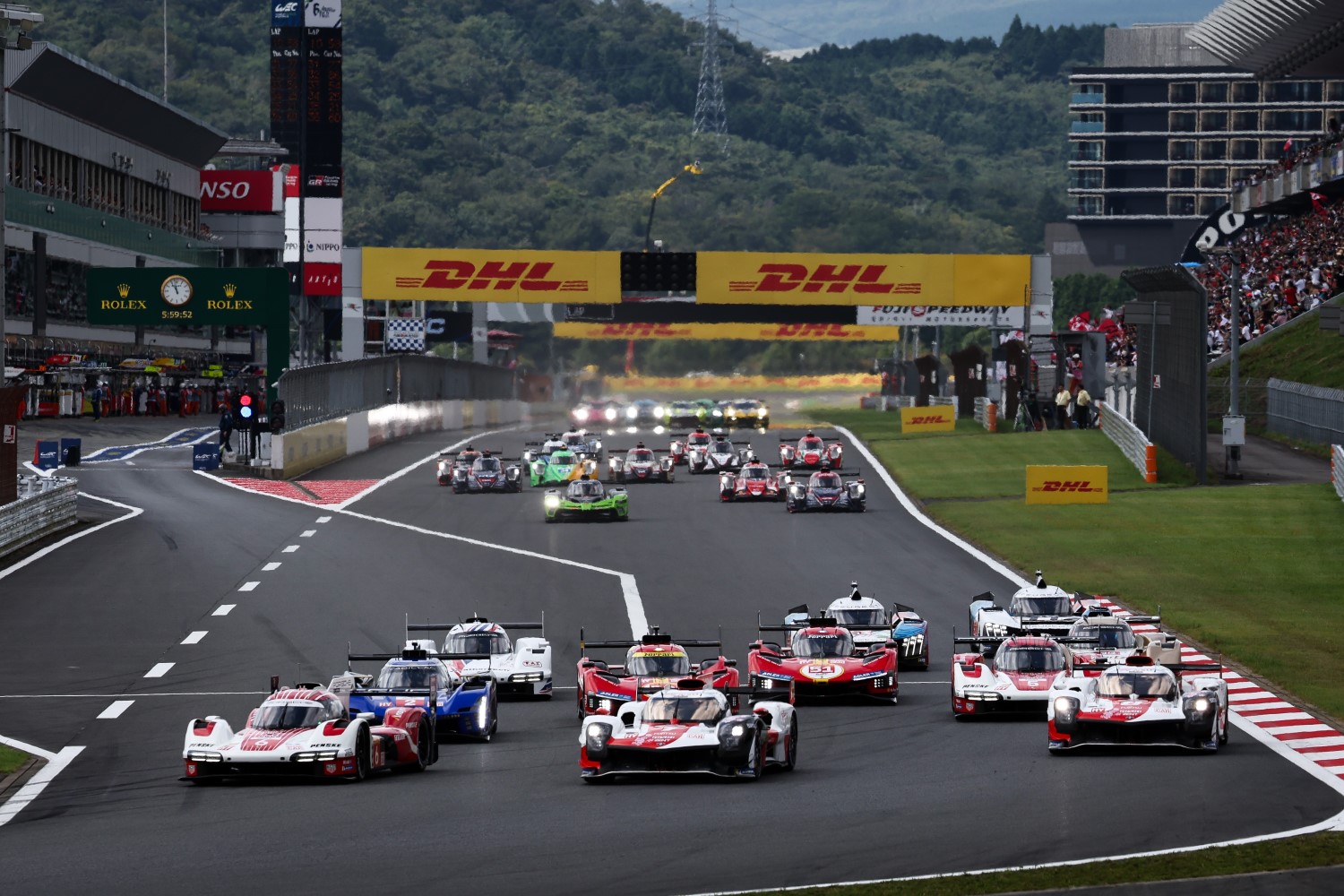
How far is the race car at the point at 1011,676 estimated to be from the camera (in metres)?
27.9

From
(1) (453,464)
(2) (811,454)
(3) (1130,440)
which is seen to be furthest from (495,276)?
(3) (1130,440)

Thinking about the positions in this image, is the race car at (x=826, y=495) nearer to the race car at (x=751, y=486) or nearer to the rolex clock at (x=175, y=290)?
the race car at (x=751, y=486)

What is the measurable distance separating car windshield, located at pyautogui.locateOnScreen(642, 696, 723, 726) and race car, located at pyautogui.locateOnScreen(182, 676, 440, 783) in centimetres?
294

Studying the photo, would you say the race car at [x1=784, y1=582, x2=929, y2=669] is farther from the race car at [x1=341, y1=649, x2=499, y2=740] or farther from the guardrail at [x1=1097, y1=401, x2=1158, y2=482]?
the guardrail at [x1=1097, y1=401, x2=1158, y2=482]

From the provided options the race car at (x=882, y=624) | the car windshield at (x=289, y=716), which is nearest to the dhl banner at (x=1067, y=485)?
the race car at (x=882, y=624)

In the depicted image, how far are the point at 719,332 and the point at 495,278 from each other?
190ft

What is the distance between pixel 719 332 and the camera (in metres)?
153

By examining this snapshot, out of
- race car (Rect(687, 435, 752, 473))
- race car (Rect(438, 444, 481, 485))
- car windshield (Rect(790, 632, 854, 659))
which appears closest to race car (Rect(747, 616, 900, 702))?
car windshield (Rect(790, 632, 854, 659))

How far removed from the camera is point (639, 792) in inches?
875

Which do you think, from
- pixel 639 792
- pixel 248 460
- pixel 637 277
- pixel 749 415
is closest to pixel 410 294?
pixel 637 277

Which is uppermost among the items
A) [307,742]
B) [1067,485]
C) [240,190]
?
[240,190]

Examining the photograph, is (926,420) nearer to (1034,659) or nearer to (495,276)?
(495,276)

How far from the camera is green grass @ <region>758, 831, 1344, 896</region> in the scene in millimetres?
16438

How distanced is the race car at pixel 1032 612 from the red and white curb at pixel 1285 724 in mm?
1416
